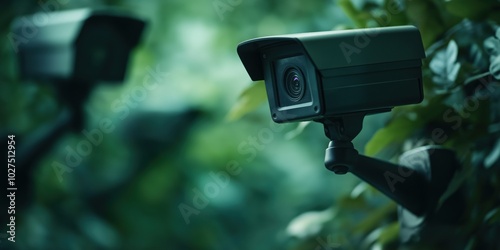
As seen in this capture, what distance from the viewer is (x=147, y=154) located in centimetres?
242

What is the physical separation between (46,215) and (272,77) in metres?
1.32

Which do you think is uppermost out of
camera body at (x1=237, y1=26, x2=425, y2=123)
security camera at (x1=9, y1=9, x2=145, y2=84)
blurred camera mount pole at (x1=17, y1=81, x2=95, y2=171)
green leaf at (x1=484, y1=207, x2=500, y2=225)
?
security camera at (x1=9, y1=9, x2=145, y2=84)

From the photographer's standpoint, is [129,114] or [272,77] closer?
[272,77]

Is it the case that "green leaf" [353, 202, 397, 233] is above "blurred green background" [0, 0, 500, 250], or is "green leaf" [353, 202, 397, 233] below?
below

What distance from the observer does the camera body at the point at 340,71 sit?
3.05ft

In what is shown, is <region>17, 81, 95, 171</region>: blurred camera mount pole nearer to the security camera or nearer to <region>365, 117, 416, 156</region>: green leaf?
the security camera

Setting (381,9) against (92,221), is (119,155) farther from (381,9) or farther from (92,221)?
(381,9)

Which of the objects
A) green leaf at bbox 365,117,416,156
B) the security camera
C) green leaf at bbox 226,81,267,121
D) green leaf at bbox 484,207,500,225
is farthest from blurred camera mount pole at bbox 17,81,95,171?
green leaf at bbox 484,207,500,225

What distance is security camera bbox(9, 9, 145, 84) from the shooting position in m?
1.68

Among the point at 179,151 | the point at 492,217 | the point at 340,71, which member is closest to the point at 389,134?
the point at 492,217

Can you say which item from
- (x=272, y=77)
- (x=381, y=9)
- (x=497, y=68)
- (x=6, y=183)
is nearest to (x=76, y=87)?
(x=6, y=183)

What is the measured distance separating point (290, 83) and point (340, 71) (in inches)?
2.6

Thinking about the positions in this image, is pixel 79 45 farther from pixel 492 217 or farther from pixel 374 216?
pixel 492 217

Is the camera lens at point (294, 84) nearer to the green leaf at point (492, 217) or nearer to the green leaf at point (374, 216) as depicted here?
the green leaf at point (492, 217)
